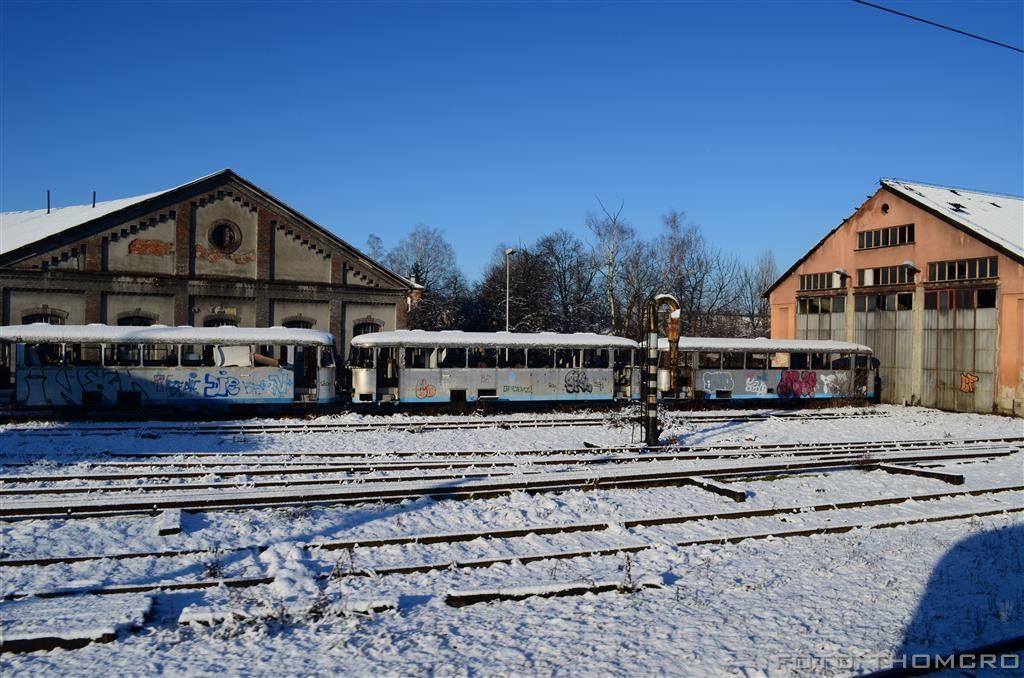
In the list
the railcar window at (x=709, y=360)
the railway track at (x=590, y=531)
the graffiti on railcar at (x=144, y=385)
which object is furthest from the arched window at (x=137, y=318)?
the railway track at (x=590, y=531)

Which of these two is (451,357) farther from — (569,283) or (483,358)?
(569,283)

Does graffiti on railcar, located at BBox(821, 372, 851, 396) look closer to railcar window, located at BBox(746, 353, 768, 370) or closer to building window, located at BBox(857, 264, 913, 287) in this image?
railcar window, located at BBox(746, 353, 768, 370)

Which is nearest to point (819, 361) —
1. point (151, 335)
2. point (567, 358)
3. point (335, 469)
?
point (567, 358)

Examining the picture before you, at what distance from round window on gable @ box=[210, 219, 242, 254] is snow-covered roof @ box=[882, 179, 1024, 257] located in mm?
29779

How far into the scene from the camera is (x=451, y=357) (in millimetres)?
25422

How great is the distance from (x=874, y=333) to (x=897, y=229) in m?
4.92

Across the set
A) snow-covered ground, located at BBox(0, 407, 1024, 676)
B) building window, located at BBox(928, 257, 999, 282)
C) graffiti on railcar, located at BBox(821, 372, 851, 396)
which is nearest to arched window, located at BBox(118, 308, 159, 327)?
snow-covered ground, located at BBox(0, 407, 1024, 676)

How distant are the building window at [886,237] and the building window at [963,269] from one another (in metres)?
2.04

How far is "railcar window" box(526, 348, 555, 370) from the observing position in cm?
2648

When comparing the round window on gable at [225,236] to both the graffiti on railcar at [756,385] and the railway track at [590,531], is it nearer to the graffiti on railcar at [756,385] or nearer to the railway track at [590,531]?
the graffiti on railcar at [756,385]

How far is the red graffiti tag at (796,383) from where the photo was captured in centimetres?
3091

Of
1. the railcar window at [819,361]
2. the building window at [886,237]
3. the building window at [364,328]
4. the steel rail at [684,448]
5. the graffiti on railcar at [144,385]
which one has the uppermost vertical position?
the building window at [886,237]

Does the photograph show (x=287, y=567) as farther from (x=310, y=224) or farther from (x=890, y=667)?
(x=310, y=224)

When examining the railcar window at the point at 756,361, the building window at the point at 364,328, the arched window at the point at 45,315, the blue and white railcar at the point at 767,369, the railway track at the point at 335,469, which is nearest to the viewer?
the railway track at the point at 335,469
